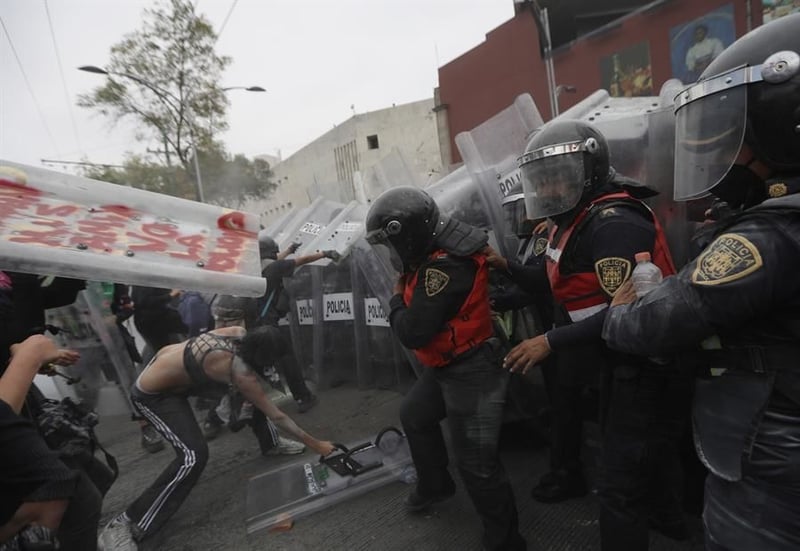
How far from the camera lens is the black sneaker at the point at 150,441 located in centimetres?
395

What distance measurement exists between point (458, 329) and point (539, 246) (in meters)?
0.89

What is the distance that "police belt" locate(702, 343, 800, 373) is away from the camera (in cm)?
95

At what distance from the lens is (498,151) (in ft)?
10.5

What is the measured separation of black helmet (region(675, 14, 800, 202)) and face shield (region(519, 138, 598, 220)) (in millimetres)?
596

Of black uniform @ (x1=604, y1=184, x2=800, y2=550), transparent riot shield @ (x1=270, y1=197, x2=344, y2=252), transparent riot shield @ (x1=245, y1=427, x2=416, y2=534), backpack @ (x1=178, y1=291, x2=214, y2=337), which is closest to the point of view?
black uniform @ (x1=604, y1=184, x2=800, y2=550)

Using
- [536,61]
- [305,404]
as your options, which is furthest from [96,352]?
[536,61]

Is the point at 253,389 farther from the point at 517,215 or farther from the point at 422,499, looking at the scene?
the point at 517,215

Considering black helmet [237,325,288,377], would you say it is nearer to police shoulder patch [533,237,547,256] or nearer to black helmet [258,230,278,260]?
black helmet [258,230,278,260]

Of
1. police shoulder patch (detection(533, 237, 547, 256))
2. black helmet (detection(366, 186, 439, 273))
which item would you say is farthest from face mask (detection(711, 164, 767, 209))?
police shoulder patch (detection(533, 237, 547, 256))

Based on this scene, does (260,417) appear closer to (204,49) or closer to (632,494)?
(632,494)

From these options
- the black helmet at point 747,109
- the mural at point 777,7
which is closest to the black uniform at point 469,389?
the black helmet at point 747,109

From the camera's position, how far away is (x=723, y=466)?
1051mm

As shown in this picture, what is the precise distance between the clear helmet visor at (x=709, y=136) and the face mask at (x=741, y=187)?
26 mm

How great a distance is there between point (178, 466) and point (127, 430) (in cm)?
263
